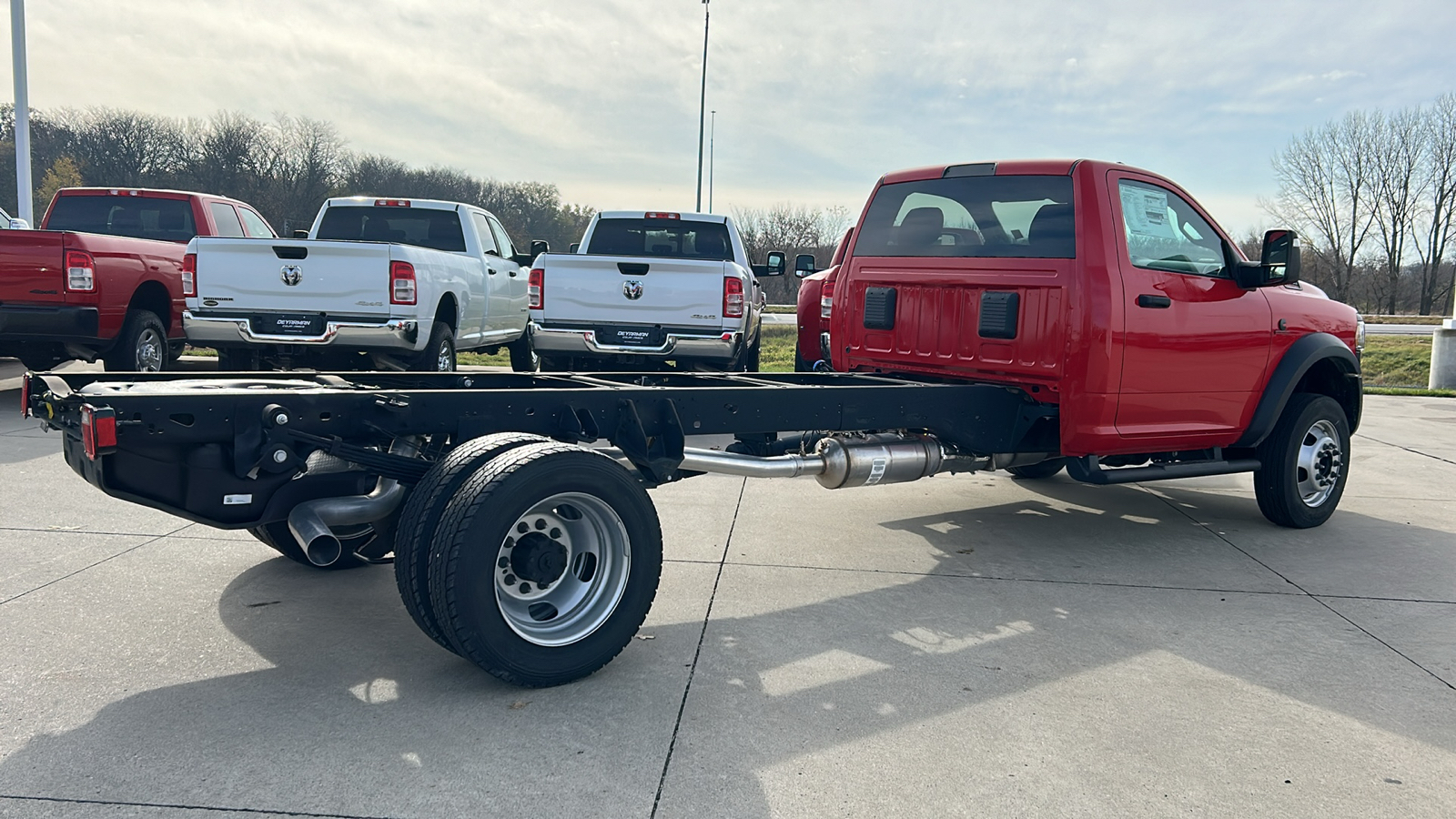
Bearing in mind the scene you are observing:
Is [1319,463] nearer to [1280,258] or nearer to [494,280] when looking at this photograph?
[1280,258]

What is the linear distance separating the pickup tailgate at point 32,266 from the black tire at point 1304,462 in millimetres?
9761

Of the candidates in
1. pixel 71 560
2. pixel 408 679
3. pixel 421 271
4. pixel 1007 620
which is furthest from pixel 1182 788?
pixel 421 271

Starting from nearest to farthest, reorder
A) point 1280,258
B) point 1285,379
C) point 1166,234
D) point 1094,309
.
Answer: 1. point 1094,309
2. point 1166,234
3. point 1280,258
4. point 1285,379

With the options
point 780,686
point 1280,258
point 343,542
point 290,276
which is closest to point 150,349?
point 290,276

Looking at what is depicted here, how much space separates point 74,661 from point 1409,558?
21.3 ft

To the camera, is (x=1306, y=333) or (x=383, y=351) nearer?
(x=1306, y=333)

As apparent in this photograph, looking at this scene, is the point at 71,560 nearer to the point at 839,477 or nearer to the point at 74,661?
the point at 74,661

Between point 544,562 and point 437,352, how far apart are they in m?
6.39

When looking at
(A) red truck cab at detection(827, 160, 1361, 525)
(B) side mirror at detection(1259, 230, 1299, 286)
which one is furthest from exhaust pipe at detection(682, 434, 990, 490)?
(B) side mirror at detection(1259, 230, 1299, 286)

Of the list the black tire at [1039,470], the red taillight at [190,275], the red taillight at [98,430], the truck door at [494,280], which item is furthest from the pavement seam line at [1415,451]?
the red taillight at [190,275]

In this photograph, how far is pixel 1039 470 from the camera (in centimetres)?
717

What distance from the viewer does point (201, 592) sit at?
14.8ft

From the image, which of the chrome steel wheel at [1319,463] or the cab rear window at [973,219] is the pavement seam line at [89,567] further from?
the chrome steel wheel at [1319,463]

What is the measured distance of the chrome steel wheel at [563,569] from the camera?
11.9 ft
